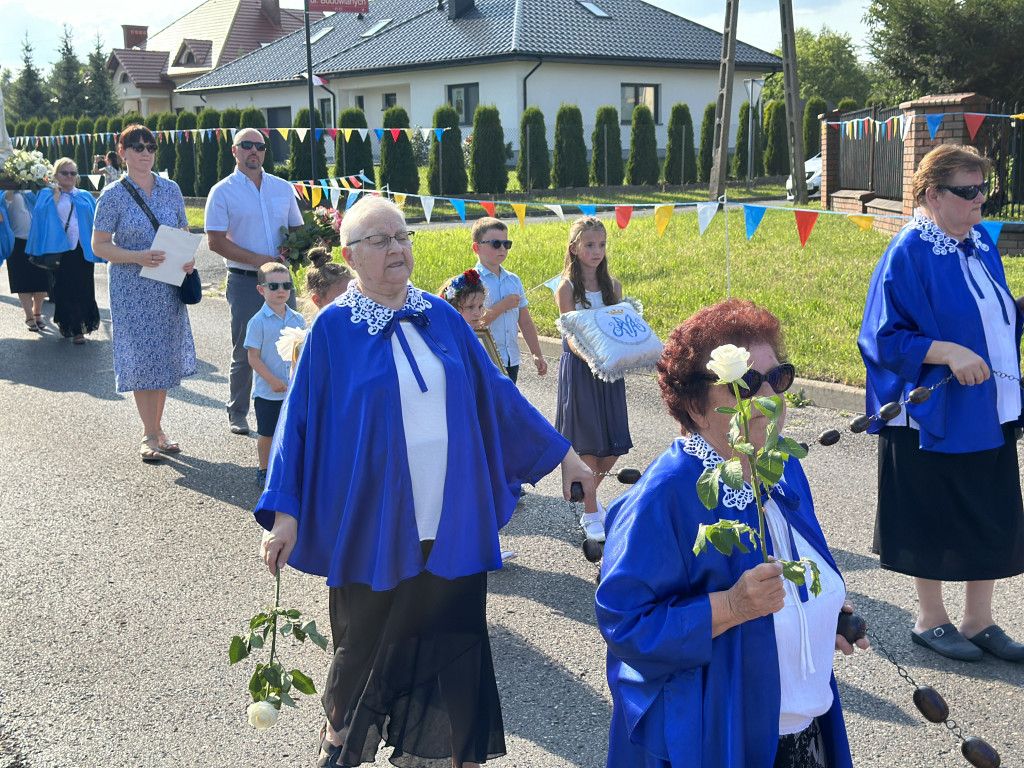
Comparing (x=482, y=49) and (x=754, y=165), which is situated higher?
(x=482, y=49)

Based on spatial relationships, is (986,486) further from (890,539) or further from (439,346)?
(439,346)

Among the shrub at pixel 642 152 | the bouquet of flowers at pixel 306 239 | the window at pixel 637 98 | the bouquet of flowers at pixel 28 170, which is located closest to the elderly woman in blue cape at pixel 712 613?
the bouquet of flowers at pixel 306 239

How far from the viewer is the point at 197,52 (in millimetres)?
61438

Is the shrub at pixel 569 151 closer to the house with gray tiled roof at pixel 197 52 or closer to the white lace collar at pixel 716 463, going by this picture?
the white lace collar at pixel 716 463

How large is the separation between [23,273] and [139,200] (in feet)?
20.3

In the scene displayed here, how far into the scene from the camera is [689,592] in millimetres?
2311

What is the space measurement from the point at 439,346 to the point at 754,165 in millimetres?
35003

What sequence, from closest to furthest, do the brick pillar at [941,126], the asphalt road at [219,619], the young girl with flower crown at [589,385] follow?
the asphalt road at [219,619] → the young girl with flower crown at [589,385] → the brick pillar at [941,126]

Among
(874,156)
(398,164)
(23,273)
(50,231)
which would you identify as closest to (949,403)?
(50,231)

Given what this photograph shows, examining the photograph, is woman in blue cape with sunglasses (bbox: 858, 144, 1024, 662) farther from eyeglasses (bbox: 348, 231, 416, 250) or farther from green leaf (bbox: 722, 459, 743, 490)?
green leaf (bbox: 722, 459, 743, 490)

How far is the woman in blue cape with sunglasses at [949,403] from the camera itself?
13.4 ft

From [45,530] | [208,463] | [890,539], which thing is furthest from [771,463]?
[208,463]

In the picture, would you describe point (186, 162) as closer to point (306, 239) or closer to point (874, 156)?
point (874, 156)

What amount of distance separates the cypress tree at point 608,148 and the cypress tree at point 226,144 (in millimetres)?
9732
